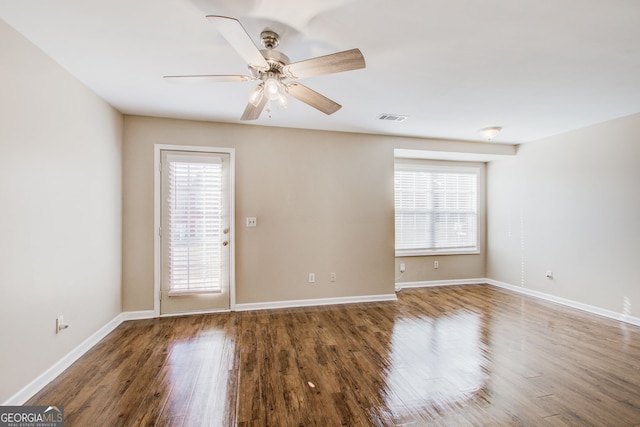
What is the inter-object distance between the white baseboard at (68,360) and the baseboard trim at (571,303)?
5659 millimetres

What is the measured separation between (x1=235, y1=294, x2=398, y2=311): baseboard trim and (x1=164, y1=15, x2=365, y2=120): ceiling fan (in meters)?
2.68

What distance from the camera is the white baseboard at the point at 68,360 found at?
1.87 m

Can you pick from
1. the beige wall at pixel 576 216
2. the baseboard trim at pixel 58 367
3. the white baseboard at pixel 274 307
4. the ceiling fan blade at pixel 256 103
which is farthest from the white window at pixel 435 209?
the baseboard trim at pixel 58 367

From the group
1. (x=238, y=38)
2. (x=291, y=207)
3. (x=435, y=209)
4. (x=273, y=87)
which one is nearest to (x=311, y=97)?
(x=273, y=87)

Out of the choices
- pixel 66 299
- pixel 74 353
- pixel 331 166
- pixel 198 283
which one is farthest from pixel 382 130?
pixel 74 353

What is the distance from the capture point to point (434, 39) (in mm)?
1888

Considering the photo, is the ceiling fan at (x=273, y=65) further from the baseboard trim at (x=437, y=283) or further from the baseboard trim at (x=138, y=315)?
the baseboard trim at (x=437, y=283)

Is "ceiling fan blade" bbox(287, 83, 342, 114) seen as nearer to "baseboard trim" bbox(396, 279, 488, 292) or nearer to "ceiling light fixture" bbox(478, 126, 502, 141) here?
"ceiling light fixture" bbox(478, 126, 502, 141)

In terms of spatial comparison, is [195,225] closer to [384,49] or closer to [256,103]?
[256,103]

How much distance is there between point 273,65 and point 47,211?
6.86 ft

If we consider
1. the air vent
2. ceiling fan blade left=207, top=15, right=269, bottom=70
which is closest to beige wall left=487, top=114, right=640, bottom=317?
the air vent

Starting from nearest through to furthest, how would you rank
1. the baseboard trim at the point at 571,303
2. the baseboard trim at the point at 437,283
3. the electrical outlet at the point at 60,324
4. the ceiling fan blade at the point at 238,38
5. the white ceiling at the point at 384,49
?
the ceiling fan blade at the point at 238,38, the white ceiling at the point at 384,49, the electrical outlet at the point at 60,324, the baseboard trim at the point at 571,303, the baseboard trim at the point at 437,283

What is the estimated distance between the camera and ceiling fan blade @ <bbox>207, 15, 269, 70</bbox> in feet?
4.21

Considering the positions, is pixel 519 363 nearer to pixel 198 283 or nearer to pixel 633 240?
pixel 633 240
